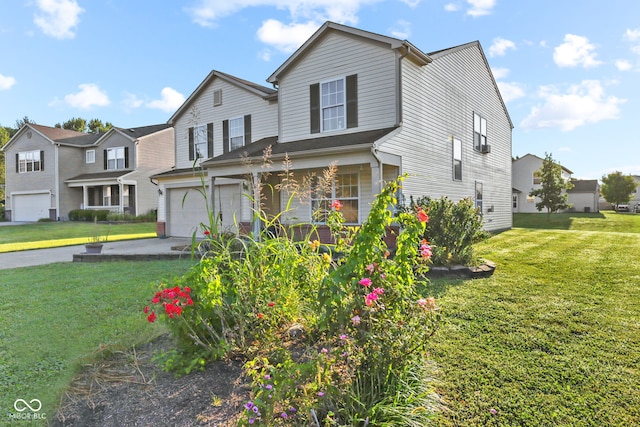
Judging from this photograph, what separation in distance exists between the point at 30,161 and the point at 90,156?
197 inches

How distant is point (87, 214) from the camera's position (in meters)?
25.4

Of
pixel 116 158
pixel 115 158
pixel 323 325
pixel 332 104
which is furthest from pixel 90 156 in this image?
pixel 323 325

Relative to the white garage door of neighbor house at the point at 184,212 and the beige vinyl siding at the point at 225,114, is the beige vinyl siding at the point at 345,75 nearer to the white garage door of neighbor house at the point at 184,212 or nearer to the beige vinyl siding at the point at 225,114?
the beige vinyl siding at the point at 225,114

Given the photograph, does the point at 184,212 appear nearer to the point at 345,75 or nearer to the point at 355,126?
the point at 355,126

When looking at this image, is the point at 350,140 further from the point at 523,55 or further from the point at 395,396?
the point at 395,396

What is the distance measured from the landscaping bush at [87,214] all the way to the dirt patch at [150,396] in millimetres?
24835

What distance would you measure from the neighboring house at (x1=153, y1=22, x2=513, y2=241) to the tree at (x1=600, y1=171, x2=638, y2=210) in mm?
32967

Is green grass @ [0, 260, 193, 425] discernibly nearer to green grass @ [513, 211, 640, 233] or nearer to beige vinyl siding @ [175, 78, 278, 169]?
beige vinyl siding @ [175, 78, 278, 169]

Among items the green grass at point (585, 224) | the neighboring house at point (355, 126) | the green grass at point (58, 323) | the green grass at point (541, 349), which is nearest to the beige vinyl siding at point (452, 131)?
the neighboring house at point (355, 126)

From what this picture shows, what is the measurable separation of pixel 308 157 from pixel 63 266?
22.6 ft

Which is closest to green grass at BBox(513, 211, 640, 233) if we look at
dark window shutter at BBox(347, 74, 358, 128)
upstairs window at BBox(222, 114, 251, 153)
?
dark window shutter at BBox(347, 74, 358, 128)

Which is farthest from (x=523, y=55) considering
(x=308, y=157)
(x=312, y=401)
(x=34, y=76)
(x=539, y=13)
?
(x=34, y=76)

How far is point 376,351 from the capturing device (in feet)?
7.91

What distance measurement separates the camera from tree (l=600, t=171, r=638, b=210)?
1519 inches
